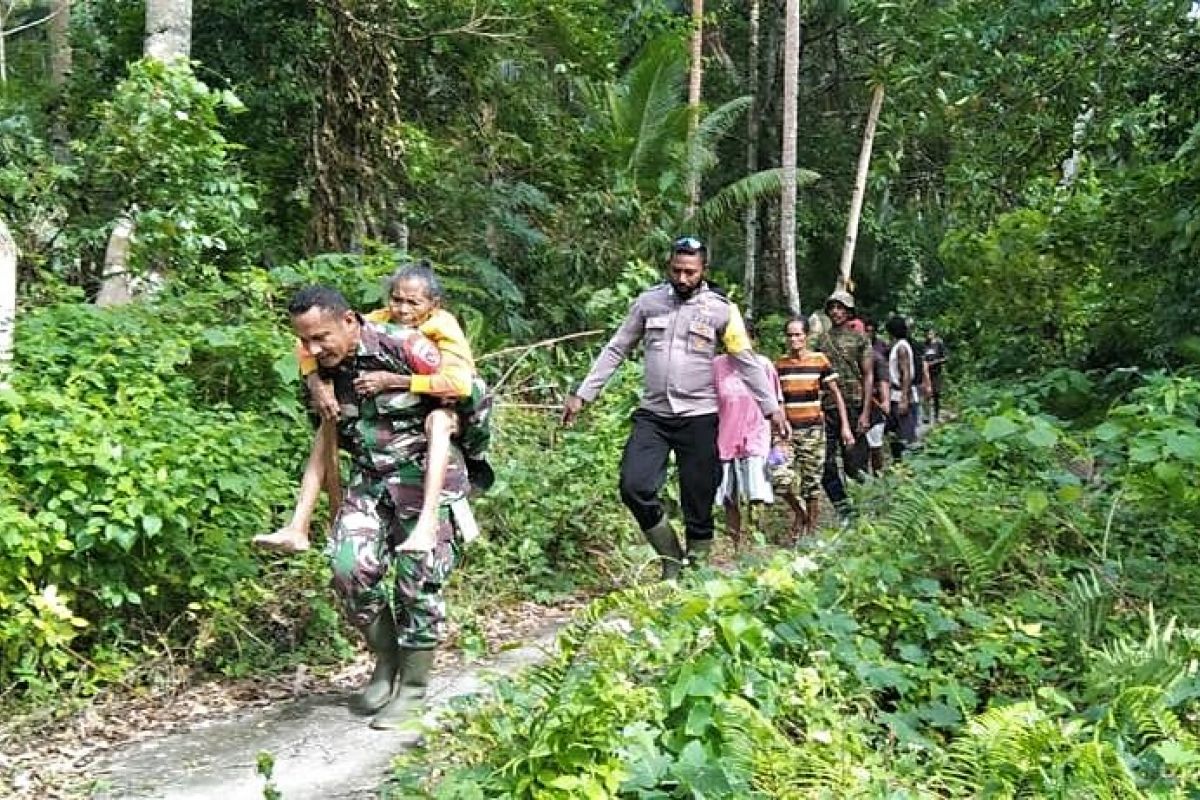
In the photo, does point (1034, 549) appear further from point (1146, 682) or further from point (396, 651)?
point (396, 651)

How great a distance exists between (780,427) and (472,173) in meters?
6.41

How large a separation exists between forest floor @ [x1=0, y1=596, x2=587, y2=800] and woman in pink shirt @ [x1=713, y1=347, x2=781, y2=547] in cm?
194

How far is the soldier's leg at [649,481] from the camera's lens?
571cm

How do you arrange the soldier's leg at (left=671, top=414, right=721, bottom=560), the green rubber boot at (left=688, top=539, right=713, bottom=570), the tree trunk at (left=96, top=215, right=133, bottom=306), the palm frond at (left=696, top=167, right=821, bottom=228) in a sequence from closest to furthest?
the soldier's leg at (left=671, top=414, right=721, bottom=560) < the green rubber boot at (left=688, top=539, right=713, bottom=570) < the tree trunk at (left=96, top=215, right=133, bottom=306) < the palm frond at (left=696, top=167, right=821, bottom=228)

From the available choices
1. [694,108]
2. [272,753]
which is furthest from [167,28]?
[694,108]

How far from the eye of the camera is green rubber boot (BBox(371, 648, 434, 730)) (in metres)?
4.24

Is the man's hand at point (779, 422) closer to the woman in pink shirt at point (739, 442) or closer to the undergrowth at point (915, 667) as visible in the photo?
the woman in pink shirt at point (739, 442)

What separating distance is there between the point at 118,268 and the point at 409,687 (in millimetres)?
3916

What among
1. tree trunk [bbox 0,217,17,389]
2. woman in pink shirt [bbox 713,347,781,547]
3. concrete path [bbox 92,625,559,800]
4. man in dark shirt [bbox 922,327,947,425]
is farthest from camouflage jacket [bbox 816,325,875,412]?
man in dark shirt [bbox 922,327,947,425]

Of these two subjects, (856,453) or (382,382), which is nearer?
(382,382)

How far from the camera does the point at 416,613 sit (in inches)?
166

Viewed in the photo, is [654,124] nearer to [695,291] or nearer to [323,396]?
[695,291]

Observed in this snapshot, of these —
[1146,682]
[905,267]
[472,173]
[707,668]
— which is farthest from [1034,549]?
[905,267]

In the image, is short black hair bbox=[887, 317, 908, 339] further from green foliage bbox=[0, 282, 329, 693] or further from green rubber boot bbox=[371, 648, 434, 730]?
green rubber boot bbox=[371, 648, 434, 730]
